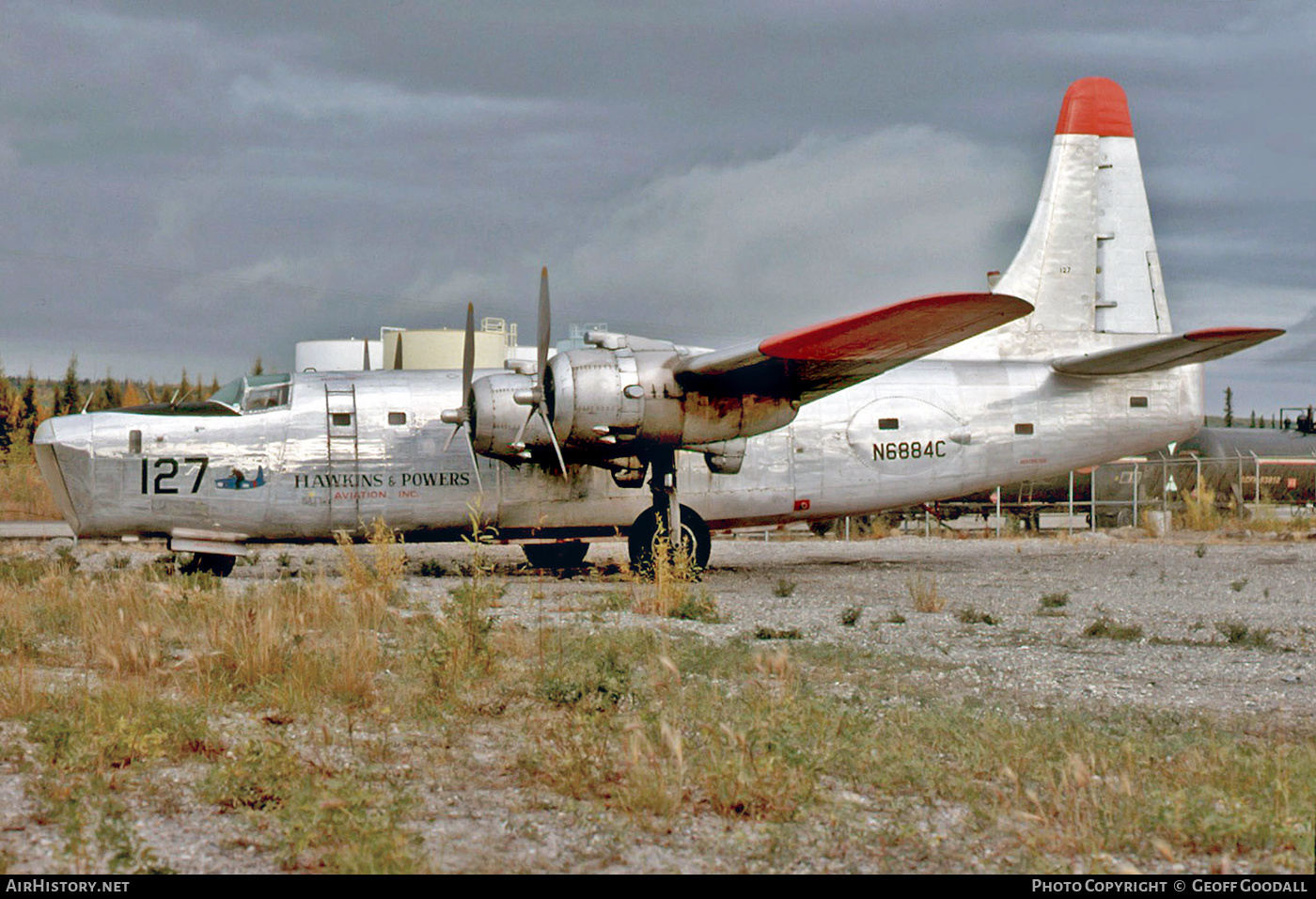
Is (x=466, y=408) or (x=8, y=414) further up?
(x=8, y=414)

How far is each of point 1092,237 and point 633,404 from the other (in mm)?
8988

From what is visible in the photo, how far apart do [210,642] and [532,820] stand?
4795 millimetres

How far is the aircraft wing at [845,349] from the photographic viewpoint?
12156 millimetres

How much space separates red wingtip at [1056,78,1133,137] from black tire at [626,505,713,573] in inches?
364

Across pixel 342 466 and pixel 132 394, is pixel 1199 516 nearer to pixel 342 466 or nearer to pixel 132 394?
pixel 342 466

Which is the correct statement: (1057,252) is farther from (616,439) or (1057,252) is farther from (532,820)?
(532,820)

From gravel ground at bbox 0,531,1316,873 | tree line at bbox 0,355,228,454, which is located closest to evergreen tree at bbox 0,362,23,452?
tree line at bbox 0,355,228,454

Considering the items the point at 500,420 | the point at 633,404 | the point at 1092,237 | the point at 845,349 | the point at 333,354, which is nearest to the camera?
the point at 845,349

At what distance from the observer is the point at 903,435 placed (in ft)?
54.9

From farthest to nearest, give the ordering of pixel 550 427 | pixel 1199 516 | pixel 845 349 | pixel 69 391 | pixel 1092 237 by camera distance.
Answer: pixel 69 391 → pixel 1199 516 → pixel 1092 237 → pixel 550 427 → pixel 845 349

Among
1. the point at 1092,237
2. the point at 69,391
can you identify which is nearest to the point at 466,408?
the point at 1092,237

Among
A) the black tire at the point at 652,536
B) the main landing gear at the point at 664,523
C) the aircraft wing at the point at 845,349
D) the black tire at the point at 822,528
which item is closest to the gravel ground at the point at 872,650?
the black tire at the point at 652,536

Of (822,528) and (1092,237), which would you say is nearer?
(1092,237)
